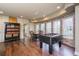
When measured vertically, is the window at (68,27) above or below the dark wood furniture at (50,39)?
above

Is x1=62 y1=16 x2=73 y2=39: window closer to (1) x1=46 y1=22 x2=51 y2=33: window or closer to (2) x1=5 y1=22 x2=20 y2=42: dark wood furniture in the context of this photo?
(1) x1=46 y1=22 x2=51 y2=33: window

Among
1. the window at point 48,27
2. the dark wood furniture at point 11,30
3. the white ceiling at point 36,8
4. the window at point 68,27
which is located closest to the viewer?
the white ceiling at point 36,8

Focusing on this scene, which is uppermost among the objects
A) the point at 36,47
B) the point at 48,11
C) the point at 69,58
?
the point at 48,11

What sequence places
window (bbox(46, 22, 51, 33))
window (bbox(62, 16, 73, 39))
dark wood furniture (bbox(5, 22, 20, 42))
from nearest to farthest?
window (bbox(62, 16, 73, 39))
window (bbox(46, 22, 51, 33))
dark wood furniture (bbox(5, 22, 20, 42))

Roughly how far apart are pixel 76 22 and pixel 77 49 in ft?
3.11

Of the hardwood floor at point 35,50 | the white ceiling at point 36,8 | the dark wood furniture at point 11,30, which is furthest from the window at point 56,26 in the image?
the dark wood furniture at point 11,30

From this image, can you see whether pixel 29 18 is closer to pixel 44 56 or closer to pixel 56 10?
pixel 56 10

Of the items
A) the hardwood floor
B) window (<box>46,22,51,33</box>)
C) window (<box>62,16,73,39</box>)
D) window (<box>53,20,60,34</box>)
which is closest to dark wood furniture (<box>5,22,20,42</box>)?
the hardwood floor

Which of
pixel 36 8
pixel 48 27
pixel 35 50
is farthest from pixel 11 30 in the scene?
pixel 48 27

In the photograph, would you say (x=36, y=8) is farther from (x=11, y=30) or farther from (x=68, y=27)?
(x=11, y=30)

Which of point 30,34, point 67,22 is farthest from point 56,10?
point 30,34

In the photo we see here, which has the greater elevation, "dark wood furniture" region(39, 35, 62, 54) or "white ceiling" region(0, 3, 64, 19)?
"white ceiling" region(0, 3, 64, 19)

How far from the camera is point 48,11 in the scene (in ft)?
12.2

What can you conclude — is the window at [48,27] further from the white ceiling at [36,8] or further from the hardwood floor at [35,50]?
the hardwood floor at [35,50]
